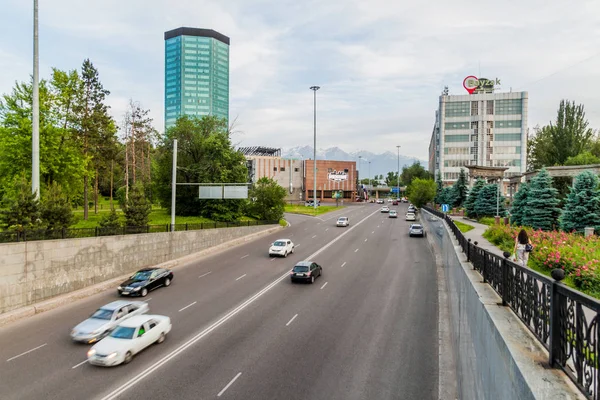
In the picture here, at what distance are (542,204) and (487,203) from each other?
761 inches

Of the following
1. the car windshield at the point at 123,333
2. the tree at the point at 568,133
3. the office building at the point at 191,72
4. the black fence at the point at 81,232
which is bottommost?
the car windshield at the point at 123,333

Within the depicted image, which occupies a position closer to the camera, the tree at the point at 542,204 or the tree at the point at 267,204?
the tree at the point at 542,204

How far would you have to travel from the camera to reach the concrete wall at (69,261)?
753 inches

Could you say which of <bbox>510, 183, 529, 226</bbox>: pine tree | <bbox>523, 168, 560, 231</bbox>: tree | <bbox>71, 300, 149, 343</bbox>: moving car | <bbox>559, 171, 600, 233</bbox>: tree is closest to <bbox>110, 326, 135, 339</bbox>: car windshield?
<bbox>71, 300, 149, 343</bbox>: moving car

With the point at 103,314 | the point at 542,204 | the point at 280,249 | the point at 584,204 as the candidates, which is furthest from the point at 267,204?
the point at 103,314

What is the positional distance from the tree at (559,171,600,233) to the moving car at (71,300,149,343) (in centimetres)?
2674

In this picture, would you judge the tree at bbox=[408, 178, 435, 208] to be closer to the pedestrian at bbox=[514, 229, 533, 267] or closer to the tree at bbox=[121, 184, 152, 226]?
the tree at bbox=[121, 184, 152, 226]

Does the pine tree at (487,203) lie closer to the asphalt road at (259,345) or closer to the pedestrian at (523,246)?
the asphalt road at (259,345)

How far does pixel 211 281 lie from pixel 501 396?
74.9ft

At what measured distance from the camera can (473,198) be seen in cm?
5253

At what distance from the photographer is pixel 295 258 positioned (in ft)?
109

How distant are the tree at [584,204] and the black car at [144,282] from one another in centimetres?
2670

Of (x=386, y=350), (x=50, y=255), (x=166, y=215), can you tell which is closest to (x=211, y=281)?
(x=50, y=255)

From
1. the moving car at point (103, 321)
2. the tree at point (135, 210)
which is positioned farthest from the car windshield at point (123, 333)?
the tree at point (135, 210)
